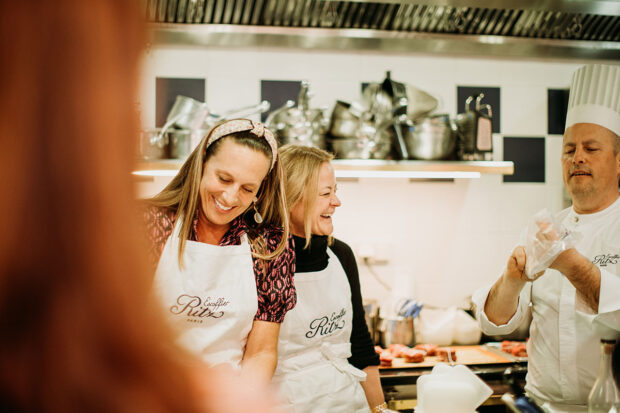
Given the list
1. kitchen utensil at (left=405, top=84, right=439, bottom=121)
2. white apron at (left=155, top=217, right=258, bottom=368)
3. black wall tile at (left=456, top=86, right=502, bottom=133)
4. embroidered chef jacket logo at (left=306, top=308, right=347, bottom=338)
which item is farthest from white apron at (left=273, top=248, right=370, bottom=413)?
black wall tile at (left=456, top=86, right=502, bottom=133)

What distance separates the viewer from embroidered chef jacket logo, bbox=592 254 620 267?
1851 millimetres

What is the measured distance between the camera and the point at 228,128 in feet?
5.47

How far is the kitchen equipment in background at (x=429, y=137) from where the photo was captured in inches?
109

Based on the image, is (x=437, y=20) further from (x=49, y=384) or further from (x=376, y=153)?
(x=49, y=384)

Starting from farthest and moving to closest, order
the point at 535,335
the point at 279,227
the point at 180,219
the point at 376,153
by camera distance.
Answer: the point at 376,153 < the point at 535,335 < the point at 279,227 < the point at 180,219

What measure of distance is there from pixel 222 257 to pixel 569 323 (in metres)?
1.38

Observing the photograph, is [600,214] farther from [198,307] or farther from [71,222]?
[71,222]

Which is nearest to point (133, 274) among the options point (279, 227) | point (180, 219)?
point (180, 219)

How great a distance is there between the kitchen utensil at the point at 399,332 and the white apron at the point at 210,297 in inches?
55.2

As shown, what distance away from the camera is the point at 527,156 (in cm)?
337

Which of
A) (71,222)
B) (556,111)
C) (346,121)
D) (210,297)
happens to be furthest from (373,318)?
(71,222)

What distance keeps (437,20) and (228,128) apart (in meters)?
1.93

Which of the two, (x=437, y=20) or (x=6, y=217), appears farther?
(x=437, y=20)

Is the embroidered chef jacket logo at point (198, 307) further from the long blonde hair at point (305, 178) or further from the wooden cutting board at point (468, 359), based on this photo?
the wooden cutting board at point (468, 359)
